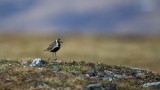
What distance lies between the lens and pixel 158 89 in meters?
34.2

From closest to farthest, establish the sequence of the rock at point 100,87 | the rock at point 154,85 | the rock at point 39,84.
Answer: the rock at point 100,87, the rock at point 39,84, the rock at point 154,85

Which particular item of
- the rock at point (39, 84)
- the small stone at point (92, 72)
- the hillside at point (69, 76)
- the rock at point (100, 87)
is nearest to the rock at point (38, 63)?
the hillside at point (69, 76)

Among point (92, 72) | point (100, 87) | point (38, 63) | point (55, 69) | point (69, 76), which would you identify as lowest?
point (100, 87)

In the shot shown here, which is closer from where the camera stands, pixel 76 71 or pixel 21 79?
pixel 21 79

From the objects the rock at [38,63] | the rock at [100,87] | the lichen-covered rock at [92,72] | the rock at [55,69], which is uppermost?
the rock at [38,63]

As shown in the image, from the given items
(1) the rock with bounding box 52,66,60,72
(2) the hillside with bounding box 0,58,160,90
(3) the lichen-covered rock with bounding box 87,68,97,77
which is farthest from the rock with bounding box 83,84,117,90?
(1) the rock with bounding box 52,66,60,72

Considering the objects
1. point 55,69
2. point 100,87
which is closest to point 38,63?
point 55,69

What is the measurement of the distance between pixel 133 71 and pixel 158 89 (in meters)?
4.78

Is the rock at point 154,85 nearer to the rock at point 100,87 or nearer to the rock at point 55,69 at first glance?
the rock at point 100,87

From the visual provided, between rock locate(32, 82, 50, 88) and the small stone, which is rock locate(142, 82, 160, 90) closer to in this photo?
the small stone

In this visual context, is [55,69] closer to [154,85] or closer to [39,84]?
[39,84]

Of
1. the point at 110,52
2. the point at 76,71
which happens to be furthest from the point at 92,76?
the point at 110,52

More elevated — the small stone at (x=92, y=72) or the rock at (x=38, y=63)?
the rock at (x=38, y=63)

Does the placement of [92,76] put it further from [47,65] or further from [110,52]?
[110,52]
